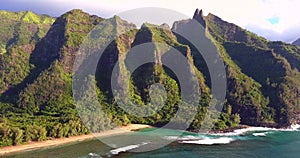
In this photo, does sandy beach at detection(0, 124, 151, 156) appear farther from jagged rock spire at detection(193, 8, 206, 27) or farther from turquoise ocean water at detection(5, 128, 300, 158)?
jagged rock spire at detection(193, 8, 206, 27)

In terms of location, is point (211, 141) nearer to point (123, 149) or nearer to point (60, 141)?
point (123, 149)

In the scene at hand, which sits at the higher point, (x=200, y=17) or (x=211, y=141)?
(x=200, y=17)

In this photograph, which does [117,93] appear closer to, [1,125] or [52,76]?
[52,76]

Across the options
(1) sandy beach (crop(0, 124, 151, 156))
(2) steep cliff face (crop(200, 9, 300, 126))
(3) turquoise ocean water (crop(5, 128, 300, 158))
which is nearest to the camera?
(3) turquoise ocean water (crop(5, 128, 300, 158))

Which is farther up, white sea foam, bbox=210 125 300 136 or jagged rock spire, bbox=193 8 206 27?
jagged rock spire, bbox=193 8 206 27

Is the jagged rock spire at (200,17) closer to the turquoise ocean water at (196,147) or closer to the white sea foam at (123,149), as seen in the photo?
the turquoise ocean water at (196,147)

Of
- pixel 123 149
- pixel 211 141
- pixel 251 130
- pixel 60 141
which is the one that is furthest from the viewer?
pixel 251 130

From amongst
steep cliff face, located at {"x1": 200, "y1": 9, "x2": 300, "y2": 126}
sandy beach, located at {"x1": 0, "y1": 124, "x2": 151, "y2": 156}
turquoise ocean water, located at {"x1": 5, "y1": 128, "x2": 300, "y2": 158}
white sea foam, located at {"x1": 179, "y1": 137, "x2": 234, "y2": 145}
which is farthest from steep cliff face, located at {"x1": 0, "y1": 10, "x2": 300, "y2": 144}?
white sea foam, located at {"x1": 179, "y1": 137, "x2": 234, "y2": 145}

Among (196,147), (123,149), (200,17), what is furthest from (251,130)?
(200,17)

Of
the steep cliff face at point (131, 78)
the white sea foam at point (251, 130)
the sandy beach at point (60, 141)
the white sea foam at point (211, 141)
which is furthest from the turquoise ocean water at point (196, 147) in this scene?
the steep cliff face at point (131, 78)

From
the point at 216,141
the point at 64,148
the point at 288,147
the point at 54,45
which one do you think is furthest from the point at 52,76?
the point at 288,147

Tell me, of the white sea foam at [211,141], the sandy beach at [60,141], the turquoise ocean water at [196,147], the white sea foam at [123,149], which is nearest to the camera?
the turquoise ocean water at [196,147]
